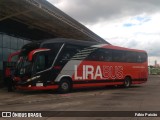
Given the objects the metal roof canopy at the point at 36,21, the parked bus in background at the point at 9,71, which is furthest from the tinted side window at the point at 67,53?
the metal roof canopy at the point at 36,21

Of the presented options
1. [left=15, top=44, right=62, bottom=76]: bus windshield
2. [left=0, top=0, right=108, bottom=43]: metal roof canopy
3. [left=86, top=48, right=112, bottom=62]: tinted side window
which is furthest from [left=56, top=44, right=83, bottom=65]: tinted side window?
[left=0, top=0, right=108, bottom=43]: metal roof canopy

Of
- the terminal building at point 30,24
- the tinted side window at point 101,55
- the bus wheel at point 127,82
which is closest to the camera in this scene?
Result: the terminal building at point 30,24

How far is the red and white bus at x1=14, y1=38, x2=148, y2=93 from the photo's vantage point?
2042 cm

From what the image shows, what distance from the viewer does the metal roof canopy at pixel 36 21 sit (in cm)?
2284

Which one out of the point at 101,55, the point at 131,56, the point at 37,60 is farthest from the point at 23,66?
the point at 131,56

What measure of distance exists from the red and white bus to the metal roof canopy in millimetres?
2828

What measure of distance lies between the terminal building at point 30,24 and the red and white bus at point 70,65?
2.87m

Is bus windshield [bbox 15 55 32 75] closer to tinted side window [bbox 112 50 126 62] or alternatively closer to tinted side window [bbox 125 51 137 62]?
tinted side window [bbox 112 50 126 62]

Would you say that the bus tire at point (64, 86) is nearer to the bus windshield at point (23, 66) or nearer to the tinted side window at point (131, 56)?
the bus windshield at point (23, 66)

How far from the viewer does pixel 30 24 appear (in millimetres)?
29516

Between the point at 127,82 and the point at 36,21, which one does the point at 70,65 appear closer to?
the point at 36,21

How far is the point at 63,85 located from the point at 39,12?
19.0 ft

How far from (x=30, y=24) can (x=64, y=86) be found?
9419 millimetres

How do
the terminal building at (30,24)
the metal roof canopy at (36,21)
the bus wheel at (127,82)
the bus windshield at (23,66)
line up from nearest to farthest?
1. the bus windshield at (23,66)
2. the metal roof canopy at (36,21)
3. the terminal building at (30,24)
4. the bus wheel at (127,82)
